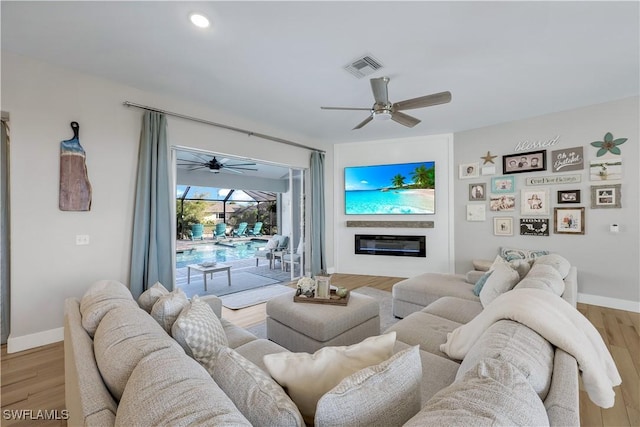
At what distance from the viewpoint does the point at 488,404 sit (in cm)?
65

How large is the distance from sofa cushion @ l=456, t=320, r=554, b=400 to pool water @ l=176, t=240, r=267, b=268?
7366 mm

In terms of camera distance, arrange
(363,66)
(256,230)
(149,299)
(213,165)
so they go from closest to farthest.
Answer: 1. (149,299)
2. (363,66)
3. (213,165)
4. (256,230)

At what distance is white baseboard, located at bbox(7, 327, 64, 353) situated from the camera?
246 cm

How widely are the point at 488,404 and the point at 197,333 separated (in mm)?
1198

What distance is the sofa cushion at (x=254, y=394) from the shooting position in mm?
713

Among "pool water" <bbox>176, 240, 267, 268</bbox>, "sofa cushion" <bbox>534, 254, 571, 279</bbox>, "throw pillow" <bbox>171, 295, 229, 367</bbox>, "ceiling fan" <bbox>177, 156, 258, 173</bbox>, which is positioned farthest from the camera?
"pool water" <bbox>176, 240, 267, 268</bbox>

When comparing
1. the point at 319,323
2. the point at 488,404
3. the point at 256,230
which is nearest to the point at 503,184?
the point at 319,323

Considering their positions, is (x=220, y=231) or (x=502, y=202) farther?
(x=220, y=231)

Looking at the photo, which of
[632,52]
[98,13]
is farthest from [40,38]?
[632,52]

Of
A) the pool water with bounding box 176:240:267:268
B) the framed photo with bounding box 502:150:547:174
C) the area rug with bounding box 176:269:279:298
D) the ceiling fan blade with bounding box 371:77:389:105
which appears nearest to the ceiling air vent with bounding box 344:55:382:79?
the ceiling fan blade with bounding box 371:77:389:105

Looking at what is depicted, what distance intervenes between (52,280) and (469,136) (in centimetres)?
585

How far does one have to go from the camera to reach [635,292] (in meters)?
3.41

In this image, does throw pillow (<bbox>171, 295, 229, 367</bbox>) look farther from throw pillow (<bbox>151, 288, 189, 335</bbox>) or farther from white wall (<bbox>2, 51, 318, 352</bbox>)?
white wall (<bbox>2, 51, 318, 352</bbox>)

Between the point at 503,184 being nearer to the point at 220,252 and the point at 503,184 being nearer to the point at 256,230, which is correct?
the point at 220,252
